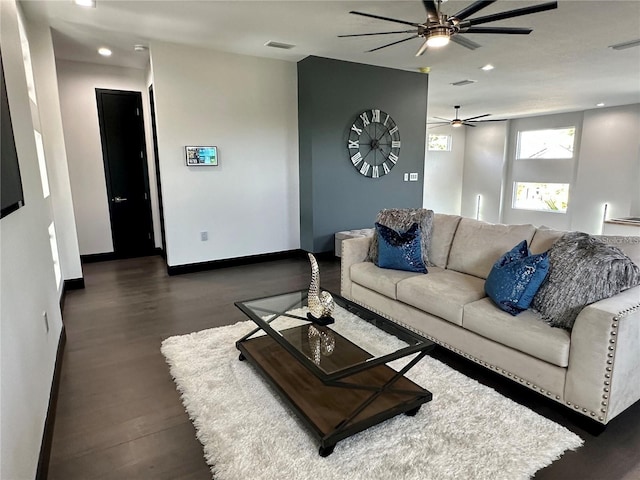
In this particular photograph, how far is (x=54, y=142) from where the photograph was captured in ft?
13.4

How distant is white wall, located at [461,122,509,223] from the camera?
10.8 meters

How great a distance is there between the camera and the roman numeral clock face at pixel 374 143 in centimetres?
558

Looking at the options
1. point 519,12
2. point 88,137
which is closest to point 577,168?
point 519,12

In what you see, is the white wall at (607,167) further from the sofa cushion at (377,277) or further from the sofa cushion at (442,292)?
the sofa cushion at (377,277)

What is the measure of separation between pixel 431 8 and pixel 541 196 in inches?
363

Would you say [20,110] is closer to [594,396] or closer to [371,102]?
[594,396]

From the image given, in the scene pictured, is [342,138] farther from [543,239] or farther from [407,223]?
[543,239]

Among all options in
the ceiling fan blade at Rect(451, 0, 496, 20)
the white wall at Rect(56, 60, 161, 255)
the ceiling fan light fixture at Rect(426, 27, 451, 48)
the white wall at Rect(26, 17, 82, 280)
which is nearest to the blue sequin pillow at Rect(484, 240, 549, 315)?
the ceiling fan blade at Rect(451, 0, 496, 20)

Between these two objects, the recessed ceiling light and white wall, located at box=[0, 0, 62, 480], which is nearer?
white wall, located at box=[0, 0, 62, 480]

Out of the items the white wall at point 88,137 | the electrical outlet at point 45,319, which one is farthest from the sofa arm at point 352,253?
the white wall at point 88,137

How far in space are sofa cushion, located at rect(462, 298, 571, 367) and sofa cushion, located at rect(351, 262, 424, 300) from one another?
0.70 meters

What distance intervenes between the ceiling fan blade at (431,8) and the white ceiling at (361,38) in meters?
0.79

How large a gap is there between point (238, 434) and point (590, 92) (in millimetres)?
8309

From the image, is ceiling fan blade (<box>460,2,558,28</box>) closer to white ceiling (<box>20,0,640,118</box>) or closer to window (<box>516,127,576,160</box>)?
white ceiling (<box>20,0,640,118</box>)
